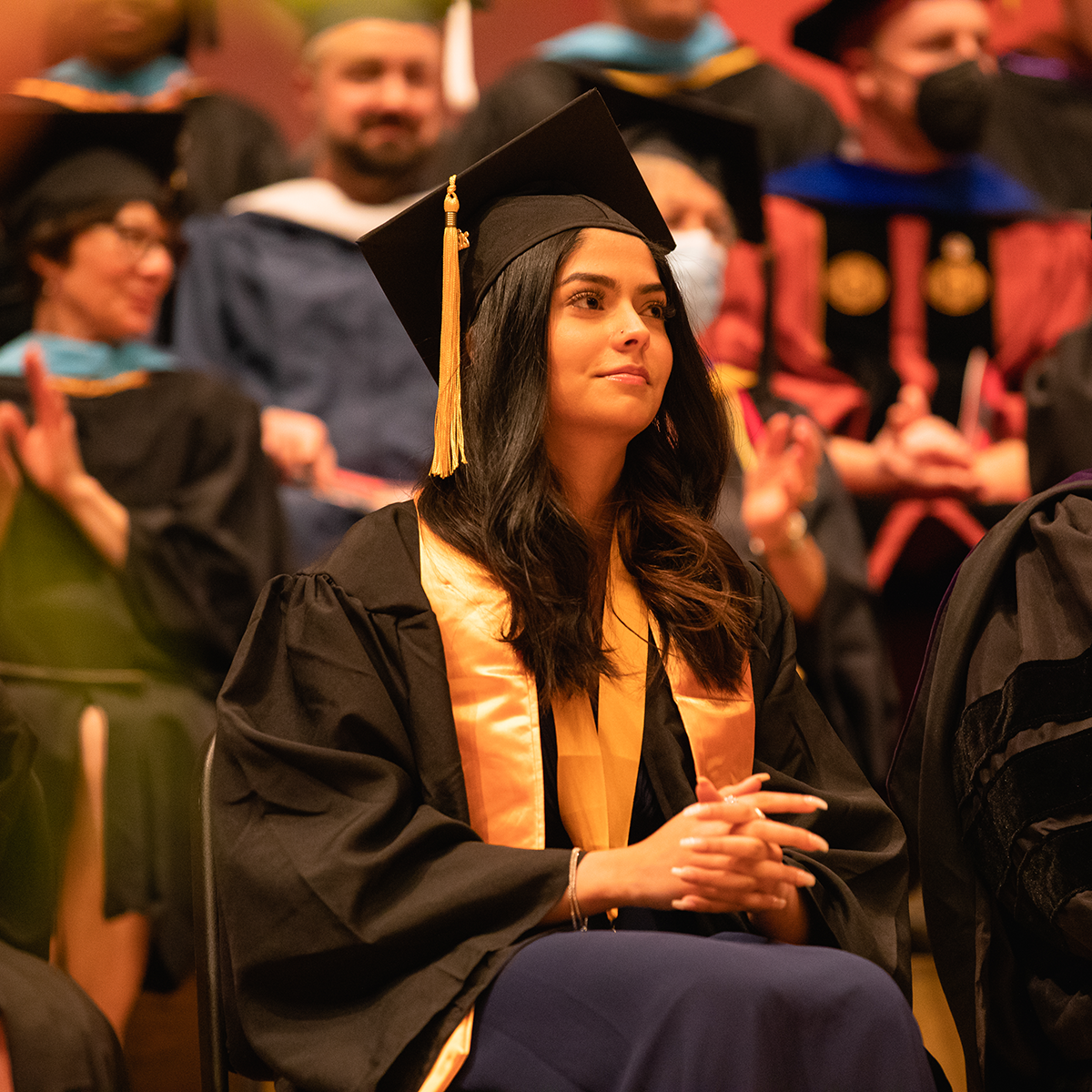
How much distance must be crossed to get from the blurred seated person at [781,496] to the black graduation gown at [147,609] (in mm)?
1246

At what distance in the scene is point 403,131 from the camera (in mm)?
4680

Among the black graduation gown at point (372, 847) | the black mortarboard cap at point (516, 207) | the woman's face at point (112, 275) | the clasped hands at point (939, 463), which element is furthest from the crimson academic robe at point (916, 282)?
the black graduation gown at point (372, 847)

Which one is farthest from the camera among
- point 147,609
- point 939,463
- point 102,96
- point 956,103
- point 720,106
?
point 720,106

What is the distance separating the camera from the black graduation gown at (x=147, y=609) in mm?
3324

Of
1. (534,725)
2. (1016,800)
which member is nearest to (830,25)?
(1016,800)

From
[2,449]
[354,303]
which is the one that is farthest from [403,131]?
[2,449]

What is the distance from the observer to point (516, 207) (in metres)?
2.21

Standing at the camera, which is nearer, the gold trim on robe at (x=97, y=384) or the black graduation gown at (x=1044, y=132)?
the gold trim on robe at (x=97, y=384)

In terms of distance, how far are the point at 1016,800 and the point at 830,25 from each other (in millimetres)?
3622

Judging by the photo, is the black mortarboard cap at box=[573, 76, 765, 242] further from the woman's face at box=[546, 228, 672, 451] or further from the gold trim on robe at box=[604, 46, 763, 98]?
the woman's face at box=[546, 228, 672, 451]

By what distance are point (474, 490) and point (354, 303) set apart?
101 inches

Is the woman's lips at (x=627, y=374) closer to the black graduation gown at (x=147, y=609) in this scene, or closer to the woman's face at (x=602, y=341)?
the woman's face at (x=602, y=341)

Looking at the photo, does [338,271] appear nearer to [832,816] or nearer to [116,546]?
[116,546]

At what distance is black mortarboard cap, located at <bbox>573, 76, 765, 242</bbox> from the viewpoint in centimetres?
407
